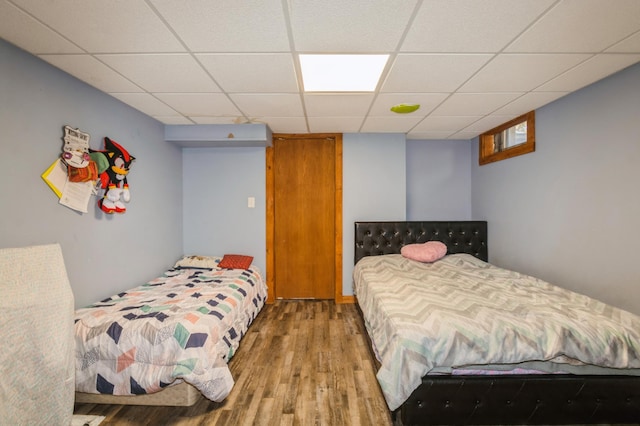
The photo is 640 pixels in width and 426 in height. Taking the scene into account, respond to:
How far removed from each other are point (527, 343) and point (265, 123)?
9.75ft

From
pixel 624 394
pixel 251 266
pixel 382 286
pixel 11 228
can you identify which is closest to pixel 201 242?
pixel 251 266

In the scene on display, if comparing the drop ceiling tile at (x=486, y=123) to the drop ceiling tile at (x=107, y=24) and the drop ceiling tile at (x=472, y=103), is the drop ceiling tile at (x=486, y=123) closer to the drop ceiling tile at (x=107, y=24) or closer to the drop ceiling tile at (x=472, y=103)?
the drop ceiling tile at (x=472, y=103)

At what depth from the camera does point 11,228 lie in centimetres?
163

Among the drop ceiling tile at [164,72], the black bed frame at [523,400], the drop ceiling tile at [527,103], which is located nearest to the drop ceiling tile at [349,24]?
the drop ceiling tile at [164,72]

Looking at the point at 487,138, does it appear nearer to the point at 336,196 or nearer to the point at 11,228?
the point at 336,196

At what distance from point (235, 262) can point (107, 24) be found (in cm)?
252

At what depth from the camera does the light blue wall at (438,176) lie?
3.94m

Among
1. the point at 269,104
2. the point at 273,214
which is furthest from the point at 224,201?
the point at 269,104

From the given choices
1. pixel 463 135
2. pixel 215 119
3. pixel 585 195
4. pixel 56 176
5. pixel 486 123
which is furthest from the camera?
pixel 463 135

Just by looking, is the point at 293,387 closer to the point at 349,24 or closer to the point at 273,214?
the point at 273,214

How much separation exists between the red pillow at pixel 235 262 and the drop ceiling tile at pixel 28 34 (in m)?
2.35

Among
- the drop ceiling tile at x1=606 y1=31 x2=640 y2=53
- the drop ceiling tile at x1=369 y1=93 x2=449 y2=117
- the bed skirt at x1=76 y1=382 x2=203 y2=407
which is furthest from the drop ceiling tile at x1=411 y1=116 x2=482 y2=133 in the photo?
the bed skirt at x1=76 y1=382 x2=203 y2=407

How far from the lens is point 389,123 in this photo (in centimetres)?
315

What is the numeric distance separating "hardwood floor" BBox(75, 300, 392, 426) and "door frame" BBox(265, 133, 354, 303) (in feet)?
2.31
